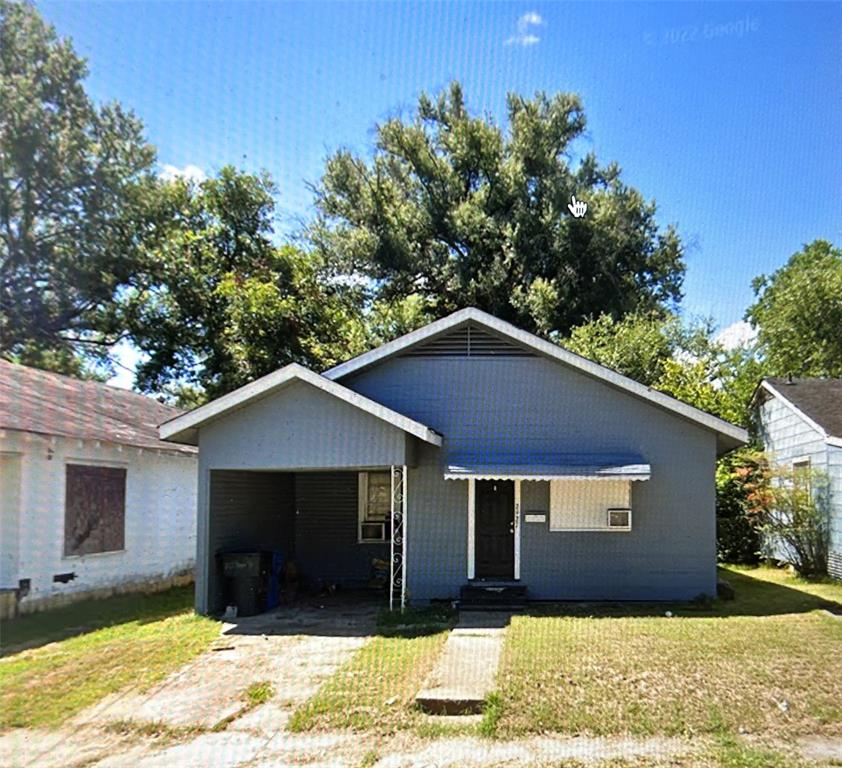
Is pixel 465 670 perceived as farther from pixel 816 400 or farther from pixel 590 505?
pixel 816 400

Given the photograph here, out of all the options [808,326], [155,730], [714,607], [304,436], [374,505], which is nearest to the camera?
[155,730]

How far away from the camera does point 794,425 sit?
17.1 metres

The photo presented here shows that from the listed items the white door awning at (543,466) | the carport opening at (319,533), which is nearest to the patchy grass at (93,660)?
the carport opening at (319,533)

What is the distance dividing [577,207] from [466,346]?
1796cm

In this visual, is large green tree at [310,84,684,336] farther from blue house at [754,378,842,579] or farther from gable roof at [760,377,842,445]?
gable roof at [760,377,842,445]

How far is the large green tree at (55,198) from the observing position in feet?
85.1

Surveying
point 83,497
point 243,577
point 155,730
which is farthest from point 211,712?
point 83,497

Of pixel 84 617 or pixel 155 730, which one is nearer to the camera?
pixel 155 730

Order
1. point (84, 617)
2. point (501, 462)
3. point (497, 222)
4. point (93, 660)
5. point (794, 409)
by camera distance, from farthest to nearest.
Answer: point (497, 222) < point (794, 409) < point (501, 462) < point (84, 617) < point (93, 660)

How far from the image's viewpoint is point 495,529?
42.6 feet

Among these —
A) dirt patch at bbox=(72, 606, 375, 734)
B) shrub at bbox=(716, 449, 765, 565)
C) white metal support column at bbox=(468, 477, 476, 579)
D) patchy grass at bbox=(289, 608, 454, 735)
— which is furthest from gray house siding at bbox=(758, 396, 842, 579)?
dirt patch at bbox=(72, 606, 375, 734)

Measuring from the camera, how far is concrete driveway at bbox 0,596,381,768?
604 centimetres

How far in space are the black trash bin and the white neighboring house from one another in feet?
8.44

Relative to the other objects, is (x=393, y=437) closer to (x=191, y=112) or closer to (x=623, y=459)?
(x=623, y=459)
